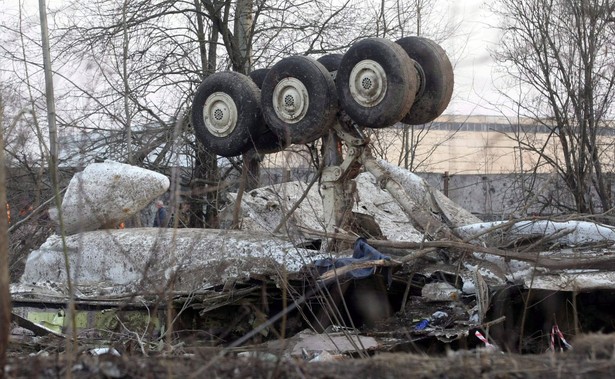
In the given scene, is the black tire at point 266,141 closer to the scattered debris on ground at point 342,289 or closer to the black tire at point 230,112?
the black tire at point 230,112

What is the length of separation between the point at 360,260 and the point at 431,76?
2.82m

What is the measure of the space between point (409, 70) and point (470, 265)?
1950 millimetres

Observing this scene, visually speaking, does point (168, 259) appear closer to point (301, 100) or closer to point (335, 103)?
point (301, 100)

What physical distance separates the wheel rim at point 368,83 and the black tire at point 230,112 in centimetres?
116

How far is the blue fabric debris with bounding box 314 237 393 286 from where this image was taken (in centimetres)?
595

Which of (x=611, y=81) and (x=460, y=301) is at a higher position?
(x=611, y=81)

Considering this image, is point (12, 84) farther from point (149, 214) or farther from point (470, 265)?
point (470, 265)

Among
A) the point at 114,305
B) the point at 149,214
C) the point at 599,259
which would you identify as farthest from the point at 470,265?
the point at 149,214

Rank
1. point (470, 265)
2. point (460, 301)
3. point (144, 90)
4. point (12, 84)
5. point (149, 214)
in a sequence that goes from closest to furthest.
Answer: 1. point (460, 301)
2. point (470, 265)
3. point (149, 214)
4. point (12, 84)
5. point (144, 90)

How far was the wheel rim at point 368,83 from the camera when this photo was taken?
753cm

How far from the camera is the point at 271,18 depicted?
15.0 m

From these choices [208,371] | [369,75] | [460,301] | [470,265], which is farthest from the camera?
[369,75]

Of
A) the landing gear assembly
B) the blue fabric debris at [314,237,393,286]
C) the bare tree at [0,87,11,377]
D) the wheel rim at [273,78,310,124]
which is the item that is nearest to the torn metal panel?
the blue fabric debris at [314,237,393,286]

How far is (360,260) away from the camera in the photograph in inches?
237
